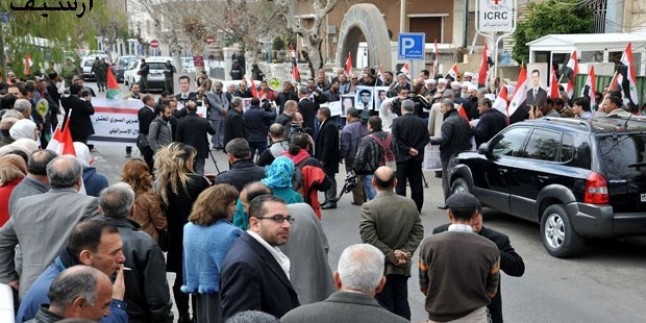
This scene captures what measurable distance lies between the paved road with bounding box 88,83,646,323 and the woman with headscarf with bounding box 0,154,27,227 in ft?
12.9

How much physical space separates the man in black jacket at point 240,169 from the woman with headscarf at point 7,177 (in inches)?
70.8

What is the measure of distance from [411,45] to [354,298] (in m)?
15.1

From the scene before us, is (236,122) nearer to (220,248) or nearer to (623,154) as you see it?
(623,154)

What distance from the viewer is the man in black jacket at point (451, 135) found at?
1249 cm

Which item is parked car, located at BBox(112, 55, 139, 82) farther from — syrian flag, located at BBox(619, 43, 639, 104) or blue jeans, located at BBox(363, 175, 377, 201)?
blue jeans, located at BBox(363, 175, 377, 201)

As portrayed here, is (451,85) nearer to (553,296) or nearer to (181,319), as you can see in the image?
(553,296)

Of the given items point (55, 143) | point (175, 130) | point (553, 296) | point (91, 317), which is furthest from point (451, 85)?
point (91, 317)

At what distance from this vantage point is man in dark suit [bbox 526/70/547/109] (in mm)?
14588

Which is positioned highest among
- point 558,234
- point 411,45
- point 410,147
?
point 411,45

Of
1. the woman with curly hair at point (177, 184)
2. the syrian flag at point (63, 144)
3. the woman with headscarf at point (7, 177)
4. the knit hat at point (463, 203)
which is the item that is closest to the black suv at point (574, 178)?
the knit hat at point (463, 203)

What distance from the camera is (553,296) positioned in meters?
8.34

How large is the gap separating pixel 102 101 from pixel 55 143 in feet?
26.2

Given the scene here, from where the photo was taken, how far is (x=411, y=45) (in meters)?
18.3

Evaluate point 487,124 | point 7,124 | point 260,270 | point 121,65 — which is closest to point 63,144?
point 7,124
